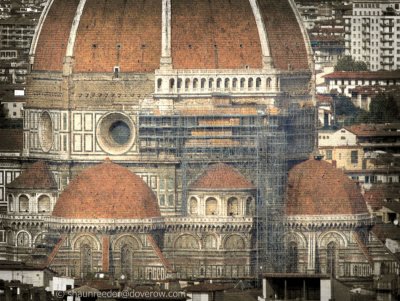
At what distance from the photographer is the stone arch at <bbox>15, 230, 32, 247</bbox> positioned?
134500 mm

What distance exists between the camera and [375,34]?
18512 cm

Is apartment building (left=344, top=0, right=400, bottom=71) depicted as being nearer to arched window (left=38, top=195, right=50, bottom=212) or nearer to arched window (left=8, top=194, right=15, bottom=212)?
arched window (left=8, top=194, right=15, bottom=212)

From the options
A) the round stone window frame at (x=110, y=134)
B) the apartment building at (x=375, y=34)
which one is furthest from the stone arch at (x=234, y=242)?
the apartment building at (x=375, y=34)

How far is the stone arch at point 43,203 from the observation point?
134500 millimetres

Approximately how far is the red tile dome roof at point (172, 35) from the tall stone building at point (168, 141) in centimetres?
3

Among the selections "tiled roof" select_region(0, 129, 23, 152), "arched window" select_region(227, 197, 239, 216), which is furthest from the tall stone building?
"tiled roof" select_region(0, 129, 23, 152)

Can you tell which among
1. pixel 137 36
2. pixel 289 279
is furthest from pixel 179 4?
pixel 289 279

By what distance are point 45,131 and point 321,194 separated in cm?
942

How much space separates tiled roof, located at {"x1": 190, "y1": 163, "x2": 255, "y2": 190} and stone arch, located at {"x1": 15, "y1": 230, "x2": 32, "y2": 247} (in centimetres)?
549

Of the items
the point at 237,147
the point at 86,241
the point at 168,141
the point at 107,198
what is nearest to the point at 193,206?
the point at 237,147

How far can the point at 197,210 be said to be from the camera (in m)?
132

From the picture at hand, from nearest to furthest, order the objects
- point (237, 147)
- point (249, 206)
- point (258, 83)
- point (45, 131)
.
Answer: point (249, 206), point (237, 147), point (258, 83), point (45, 131)

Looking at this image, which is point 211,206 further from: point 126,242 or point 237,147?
point 126,242

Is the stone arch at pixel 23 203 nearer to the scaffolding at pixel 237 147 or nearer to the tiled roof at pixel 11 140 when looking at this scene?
the scaffolding at pixel 237 147
